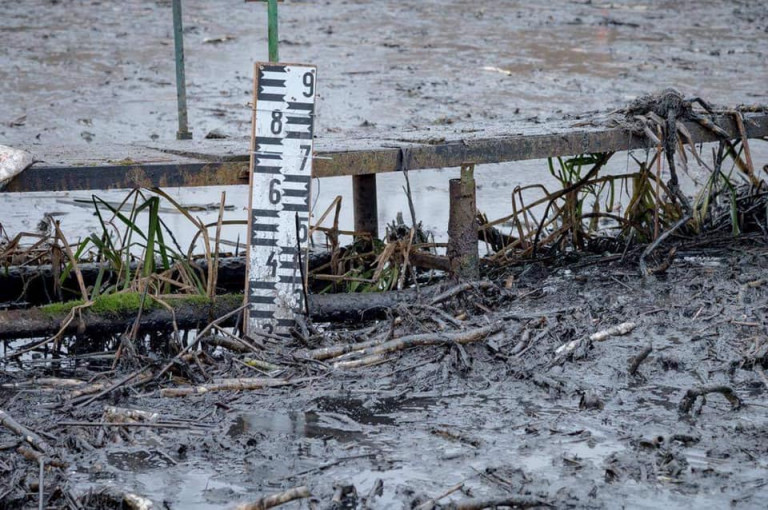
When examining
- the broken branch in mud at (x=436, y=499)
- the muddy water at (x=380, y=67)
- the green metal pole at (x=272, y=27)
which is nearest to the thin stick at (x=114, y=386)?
the broken branch in mud at (x=436, y=499)

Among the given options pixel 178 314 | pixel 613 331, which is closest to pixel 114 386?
pixel 178 314

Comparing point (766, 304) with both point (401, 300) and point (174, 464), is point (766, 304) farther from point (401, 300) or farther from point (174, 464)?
point (174, 464)

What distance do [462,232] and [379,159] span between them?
0.67 metres

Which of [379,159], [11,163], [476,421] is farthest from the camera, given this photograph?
[379,159]

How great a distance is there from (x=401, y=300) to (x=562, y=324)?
3.02 feet

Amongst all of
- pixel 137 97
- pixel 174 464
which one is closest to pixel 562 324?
pixel 174 464

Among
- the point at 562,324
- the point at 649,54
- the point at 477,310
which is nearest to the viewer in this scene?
the point at 562,324

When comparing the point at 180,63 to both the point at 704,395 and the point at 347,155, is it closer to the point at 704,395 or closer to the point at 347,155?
the point at 347,155

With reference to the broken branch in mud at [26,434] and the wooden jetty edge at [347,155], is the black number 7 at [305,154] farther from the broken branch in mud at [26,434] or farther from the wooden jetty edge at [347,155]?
the broken branch in mud at [26,434]

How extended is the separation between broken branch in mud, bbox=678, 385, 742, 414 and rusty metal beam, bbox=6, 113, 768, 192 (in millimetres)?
2011

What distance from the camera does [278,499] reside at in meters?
3.68

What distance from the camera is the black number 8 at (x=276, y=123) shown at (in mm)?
5703

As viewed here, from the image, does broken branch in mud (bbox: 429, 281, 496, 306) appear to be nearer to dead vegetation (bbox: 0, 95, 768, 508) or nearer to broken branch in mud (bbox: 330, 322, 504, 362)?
dead vegetation (bbox: 0, 95, 768, 508)

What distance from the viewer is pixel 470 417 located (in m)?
4.53
